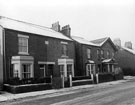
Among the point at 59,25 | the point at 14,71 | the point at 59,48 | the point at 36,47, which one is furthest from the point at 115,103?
the point at 59,25

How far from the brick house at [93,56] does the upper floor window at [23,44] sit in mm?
10048

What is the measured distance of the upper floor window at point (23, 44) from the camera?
60.2ft

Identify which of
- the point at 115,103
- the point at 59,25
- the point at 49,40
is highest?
the point at 59,25

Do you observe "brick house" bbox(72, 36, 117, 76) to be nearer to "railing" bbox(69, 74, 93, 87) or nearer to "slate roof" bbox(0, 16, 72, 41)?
"railing" bbox(69, 74, 93, 87)

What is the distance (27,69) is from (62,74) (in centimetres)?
603

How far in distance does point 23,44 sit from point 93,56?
13718 mm

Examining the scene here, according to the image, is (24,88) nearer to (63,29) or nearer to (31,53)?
(31,53)

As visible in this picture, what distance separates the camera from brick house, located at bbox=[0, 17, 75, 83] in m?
16.9

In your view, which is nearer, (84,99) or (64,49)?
(84,99)

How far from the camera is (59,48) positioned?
23.0 meters

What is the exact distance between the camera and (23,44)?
61.4 ft

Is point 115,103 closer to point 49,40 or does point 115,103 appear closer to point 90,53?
point 49,40

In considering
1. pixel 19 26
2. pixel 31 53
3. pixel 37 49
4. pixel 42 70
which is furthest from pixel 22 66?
pixel 19 26

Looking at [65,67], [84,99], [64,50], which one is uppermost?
[64,50]
